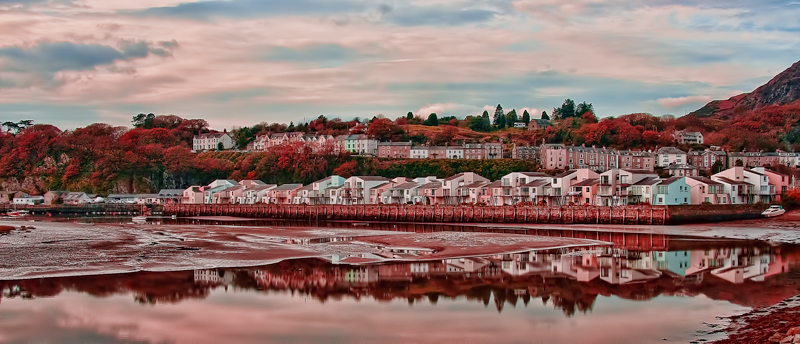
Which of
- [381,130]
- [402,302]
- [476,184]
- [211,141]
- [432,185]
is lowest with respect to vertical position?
[402,302]

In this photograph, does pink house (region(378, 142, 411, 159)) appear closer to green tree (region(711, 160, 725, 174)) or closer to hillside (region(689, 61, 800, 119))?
green tree (region(711, 160, 725, 174))

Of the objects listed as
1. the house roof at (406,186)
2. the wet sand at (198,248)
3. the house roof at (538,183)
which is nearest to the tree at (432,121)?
the house roof at (406,186)

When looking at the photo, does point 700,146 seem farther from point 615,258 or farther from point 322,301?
point 322,301

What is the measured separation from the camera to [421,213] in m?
61.2

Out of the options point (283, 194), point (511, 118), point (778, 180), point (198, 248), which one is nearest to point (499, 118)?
point (511, 118)

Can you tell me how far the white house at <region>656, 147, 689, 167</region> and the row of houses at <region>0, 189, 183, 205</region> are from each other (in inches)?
2673

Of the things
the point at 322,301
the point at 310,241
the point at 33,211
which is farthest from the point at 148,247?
A: the point at 33,211

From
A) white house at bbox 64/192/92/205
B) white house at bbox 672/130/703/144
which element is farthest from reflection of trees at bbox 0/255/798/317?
white house at bbox 672/130/703/144

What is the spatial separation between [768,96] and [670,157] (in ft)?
358

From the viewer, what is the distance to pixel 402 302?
18.1m

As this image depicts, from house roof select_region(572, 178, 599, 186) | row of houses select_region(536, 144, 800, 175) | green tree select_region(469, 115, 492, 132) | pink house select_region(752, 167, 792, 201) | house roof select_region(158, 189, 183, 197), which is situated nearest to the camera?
pink house select_region(752, 167, 792, 201)

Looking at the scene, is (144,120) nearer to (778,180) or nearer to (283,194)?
(283,194)

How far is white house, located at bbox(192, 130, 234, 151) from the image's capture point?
440 feet

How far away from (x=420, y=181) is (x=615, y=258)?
51833 millimetres
